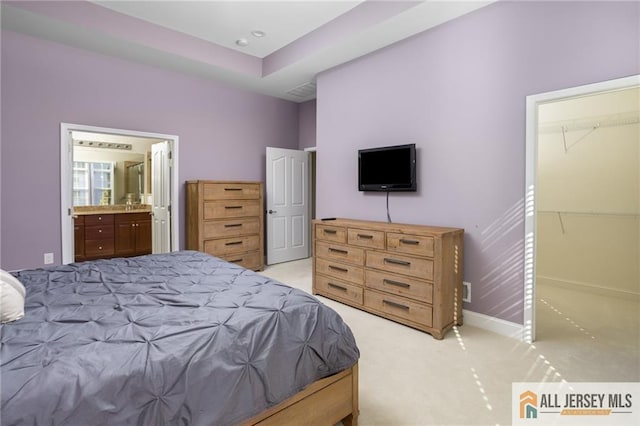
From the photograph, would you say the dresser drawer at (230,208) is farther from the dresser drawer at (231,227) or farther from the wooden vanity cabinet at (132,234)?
the wooden vanity cabinet at (132,234)

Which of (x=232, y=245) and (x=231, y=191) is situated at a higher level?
(x=231, y=191)

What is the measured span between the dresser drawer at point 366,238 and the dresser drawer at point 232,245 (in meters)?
1.90

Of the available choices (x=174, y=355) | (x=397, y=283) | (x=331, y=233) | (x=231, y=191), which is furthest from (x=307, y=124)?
(x=174, y=355)

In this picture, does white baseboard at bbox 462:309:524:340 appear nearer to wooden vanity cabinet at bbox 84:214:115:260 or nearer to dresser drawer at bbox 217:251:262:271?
dresser drawer at bbox 217:251:262:271

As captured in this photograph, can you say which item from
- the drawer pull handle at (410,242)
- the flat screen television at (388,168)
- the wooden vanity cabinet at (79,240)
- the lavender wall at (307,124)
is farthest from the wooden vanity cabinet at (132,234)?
the drawer pull handle at (410,242)

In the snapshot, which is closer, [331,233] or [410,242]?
[410,242]

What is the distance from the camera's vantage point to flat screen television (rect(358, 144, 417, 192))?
338cm

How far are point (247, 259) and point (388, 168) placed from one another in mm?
2433

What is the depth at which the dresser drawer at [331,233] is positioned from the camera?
3484 millimetres

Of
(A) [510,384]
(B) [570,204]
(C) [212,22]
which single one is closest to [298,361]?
(A) [510,384]

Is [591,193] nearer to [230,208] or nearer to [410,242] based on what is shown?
[410,242]

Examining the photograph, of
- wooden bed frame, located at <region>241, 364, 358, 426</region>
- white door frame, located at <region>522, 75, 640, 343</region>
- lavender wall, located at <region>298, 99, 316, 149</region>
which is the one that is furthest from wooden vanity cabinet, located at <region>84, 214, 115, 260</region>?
white door frame, located at <region>522, 75, 640, 343</region>

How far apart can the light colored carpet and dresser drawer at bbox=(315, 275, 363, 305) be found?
0.16 meters

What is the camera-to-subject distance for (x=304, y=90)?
515 cm
